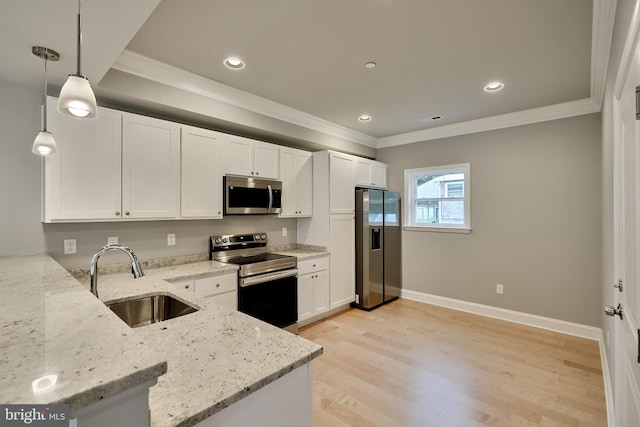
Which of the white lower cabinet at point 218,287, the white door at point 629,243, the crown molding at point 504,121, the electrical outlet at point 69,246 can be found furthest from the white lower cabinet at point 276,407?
the crown molding at point 504,121

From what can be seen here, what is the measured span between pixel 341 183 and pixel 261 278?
1.75 meters

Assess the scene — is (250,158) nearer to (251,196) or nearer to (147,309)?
(251,196)

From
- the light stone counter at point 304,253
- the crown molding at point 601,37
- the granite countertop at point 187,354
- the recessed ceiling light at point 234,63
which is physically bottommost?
the light stone counter at point 304,253

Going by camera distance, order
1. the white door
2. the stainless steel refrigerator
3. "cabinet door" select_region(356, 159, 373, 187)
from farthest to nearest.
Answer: "cabinet door" select_region(356, 159, 373, 187) < the stainless steel refrigerator < the white door

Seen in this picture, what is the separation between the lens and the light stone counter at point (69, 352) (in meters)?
0.52

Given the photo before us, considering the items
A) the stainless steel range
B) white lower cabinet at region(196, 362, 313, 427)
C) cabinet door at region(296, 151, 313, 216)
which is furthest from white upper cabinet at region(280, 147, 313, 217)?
white lower cabinet at region(196, 362, 313, 427)

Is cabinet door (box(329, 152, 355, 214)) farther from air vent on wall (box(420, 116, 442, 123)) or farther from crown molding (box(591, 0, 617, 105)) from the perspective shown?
crown molding (box(591, 0, 617, 105))

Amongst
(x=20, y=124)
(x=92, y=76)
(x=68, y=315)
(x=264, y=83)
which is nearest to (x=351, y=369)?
(x=68, y=315)

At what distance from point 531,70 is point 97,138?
368 centimetres

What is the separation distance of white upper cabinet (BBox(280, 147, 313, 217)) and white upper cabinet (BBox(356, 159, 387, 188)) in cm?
78

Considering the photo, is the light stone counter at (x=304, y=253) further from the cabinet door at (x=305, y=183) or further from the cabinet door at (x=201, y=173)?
the cabinet door at (x=201, y=173)

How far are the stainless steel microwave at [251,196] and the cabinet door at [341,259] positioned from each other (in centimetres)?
84

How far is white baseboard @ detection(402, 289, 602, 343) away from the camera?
3.44 metres

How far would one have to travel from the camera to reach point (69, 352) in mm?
660
